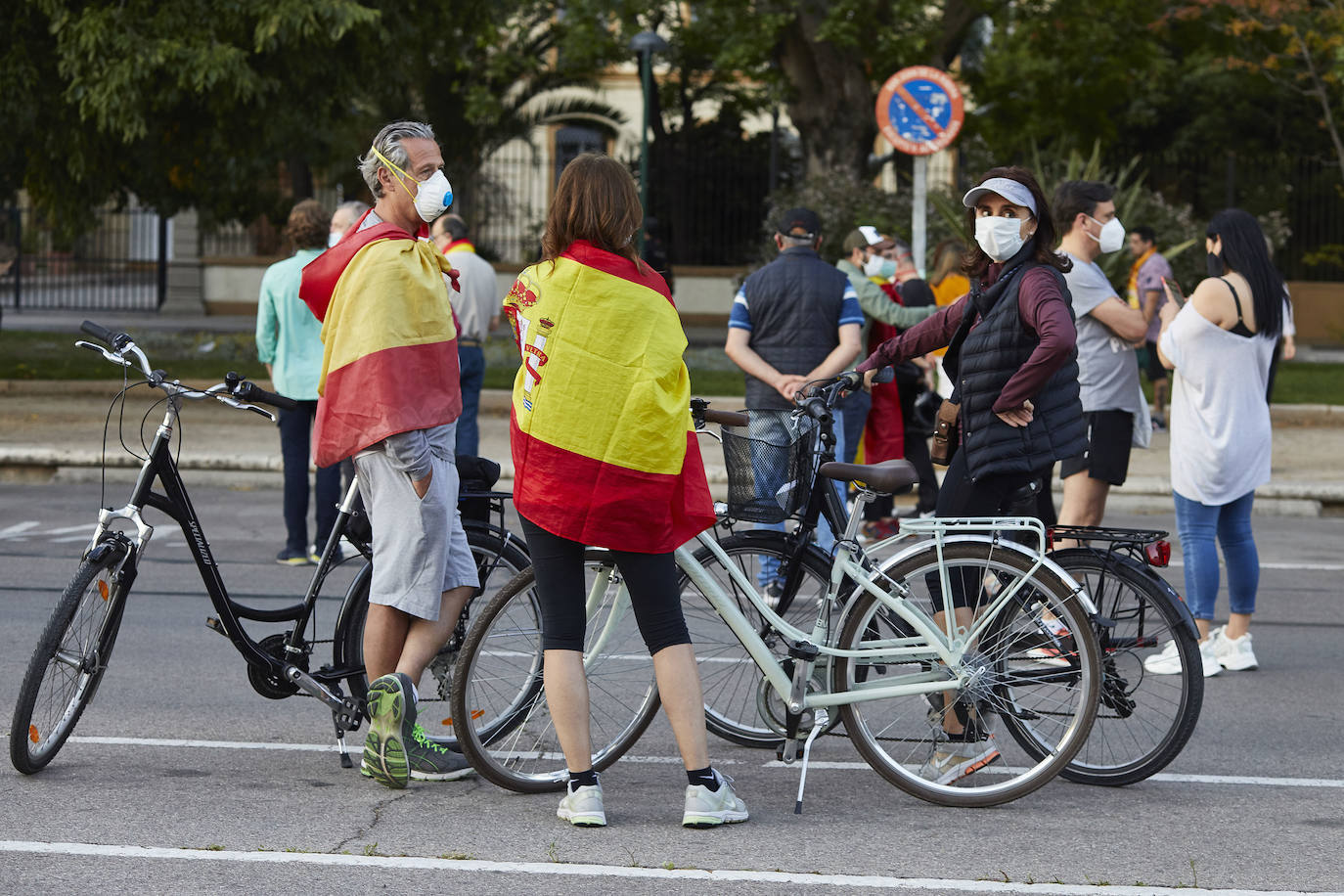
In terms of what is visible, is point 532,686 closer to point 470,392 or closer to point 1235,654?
point 1235,654

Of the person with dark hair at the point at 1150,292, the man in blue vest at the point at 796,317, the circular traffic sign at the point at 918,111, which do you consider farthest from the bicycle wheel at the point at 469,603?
the person with dark hair at the point at 1150,292

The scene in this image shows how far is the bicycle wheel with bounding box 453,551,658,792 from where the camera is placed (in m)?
4.88

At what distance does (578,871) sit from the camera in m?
4.32

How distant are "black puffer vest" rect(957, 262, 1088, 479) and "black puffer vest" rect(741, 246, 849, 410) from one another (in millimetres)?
2820

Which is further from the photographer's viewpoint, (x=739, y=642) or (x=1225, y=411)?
(x=1225, y=411)

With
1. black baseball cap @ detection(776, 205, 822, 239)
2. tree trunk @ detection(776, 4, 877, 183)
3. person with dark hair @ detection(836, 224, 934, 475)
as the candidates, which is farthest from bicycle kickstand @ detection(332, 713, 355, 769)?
tree trunk @ detection(776, 4, 877, 183)

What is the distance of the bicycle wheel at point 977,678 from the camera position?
4938 millimetres

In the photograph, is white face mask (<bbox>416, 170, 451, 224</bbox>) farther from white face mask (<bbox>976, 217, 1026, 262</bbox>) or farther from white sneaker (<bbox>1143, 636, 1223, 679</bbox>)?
white sneaker (<bbox>1143, 636, 1223, 679</bbox>)

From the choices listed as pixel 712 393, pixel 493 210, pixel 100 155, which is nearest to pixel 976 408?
pixel 712 393

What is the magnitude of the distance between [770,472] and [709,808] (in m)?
1.03

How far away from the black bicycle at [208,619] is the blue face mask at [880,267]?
5081 mm

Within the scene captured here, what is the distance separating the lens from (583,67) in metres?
Result: 24.7

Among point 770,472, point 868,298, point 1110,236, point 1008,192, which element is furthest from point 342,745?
point 868,298

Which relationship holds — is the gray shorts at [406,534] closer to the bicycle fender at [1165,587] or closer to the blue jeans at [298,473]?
the bicycle fender at [1165,587]
